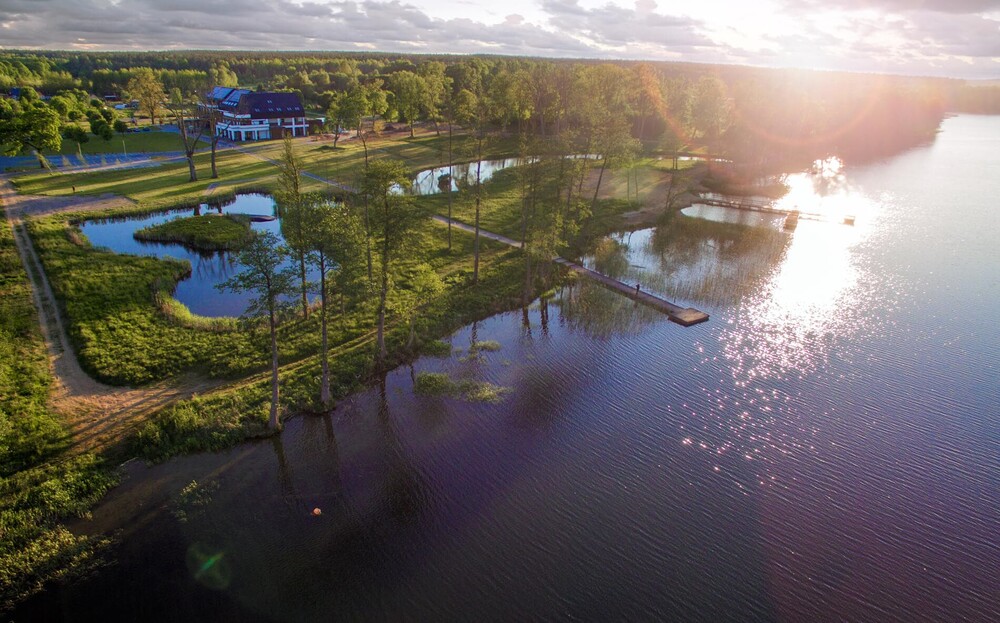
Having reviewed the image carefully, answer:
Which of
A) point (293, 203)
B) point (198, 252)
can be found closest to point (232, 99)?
point (198, 252)

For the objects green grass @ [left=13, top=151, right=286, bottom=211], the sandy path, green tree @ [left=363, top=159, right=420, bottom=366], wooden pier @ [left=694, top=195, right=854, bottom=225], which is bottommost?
the sandy path

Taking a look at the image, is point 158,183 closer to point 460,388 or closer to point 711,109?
point 460,388

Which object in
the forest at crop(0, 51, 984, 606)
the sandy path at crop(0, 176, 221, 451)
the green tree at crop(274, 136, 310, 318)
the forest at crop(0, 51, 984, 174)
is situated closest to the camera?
the forest at crop(0, 51, 984, 606)

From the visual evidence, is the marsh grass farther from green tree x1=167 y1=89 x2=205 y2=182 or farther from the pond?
green tree x1=167 y1=89 x2=205 y2=182

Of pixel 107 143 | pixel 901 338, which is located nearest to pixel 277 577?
pixel 901 338

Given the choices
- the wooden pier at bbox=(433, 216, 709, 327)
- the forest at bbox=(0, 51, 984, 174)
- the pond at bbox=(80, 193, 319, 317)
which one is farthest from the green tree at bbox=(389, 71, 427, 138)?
the wooden pier at bbox=(433, 216, 709, 327)

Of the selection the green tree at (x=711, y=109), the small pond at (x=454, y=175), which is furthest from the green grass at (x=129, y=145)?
the green tree at (x=711, y=109)

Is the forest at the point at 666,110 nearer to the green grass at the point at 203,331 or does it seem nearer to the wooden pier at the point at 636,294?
the wooden pier at the point at 636,294

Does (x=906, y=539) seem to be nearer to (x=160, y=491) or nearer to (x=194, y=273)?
(x=160, y=491)
